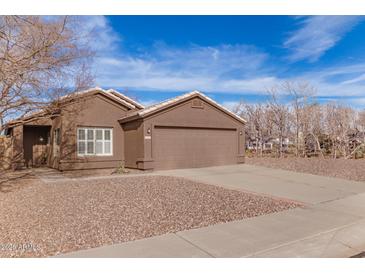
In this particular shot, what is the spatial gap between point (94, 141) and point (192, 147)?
5.33m

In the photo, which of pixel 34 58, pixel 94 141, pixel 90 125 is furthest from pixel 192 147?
pixel 34 58

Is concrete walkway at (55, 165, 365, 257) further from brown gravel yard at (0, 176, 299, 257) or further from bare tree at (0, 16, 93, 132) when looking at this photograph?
bare tree at (0, 16, 93, 132)

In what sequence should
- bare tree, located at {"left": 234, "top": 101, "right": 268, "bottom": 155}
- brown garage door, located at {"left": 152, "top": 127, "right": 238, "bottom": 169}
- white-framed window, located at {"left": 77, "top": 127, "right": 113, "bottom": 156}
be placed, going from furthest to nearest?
bare tree, located at {"left": 234, "top": 101, "right": 268, "bottom": 155}
white-framed window, located at {"left": 77, "top": 127, "right": 113, "bottom": 156}
brown garage door, located at {"left": 152, "top": 127, "right": 238, "bottom": 169}

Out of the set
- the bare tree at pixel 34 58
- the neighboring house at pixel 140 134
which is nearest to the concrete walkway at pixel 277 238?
the bare tree at pixel 34 58

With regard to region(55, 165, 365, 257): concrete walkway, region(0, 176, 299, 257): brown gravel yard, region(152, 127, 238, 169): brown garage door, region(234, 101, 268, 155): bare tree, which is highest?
region(234, 101, 268, 155): bare tree

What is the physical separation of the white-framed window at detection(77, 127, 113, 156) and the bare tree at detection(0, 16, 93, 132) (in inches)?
162

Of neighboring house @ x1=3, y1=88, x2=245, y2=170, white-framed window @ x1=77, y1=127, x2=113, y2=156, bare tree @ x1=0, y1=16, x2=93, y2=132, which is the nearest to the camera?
bare tree @ x1=0, y1=16, x2=93, y2=132

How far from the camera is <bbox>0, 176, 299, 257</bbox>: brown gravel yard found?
452 centimetres

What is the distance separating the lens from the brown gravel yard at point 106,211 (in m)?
4.52

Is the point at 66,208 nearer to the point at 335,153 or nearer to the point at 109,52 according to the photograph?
the point at 109,52

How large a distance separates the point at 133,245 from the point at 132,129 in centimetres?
1071

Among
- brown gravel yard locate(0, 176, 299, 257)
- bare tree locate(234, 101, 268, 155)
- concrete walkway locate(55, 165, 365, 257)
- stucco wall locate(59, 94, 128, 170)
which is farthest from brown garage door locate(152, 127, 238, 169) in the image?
bare tree locate(234, 101, 268, 155)

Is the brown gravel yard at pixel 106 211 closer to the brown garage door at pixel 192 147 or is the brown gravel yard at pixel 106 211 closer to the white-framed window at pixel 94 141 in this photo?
the brown garage door at pixel 192 147

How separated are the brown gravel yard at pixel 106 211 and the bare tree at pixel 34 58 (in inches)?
119
